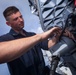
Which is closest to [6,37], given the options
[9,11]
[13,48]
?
[9,11]

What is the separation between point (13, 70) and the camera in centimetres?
214

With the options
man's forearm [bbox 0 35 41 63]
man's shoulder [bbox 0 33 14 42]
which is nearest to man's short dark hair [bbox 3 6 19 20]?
man's shoulder [bbox 0 33 14 42]

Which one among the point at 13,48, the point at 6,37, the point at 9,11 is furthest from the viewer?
the point at 9,11

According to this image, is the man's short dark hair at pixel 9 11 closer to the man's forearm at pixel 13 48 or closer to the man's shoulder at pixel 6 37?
the man's shoulder at pixel 6 37

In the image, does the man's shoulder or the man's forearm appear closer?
the man's forearm

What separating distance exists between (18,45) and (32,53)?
1170 millimetres

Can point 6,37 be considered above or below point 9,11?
below

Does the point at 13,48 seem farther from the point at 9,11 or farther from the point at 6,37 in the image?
the point at 9,11

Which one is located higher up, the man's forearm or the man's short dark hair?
the man's short dark hair

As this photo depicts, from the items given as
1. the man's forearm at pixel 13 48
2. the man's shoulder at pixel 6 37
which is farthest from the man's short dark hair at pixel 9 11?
the man's forearm at pixel 13 48

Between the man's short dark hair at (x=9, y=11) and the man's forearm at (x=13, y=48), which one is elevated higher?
the man's short dark hair at (x=9, y=11)

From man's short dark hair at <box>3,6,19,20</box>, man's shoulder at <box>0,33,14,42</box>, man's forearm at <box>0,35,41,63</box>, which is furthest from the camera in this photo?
man's short dark hair at <box>3,6,19,20</box>

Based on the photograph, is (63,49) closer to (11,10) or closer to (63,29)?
(63,29)

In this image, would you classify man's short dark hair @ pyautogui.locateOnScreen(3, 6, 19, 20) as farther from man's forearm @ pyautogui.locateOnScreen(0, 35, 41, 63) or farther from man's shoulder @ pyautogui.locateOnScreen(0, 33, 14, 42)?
man's forearm @ pyautogui.locateOnScreen(0, 35, 41, 63)
